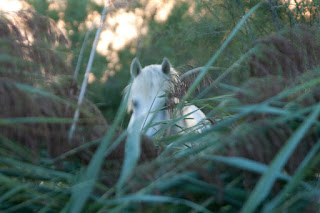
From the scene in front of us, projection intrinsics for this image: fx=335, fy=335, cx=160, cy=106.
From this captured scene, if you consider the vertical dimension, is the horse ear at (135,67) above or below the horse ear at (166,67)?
above

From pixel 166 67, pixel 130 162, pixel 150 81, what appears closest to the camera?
pixel 130 162

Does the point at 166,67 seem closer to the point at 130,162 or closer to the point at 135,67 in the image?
the point at 135,67

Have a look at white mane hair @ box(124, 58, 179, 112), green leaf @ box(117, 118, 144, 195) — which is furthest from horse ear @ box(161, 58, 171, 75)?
green leaf @ box(117, 118, 144, 195)

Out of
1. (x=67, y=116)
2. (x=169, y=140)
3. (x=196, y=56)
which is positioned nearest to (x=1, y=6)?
(x=67, y=116)

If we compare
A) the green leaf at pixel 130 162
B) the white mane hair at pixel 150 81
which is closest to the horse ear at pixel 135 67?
the white mane hair at pixel 150 81

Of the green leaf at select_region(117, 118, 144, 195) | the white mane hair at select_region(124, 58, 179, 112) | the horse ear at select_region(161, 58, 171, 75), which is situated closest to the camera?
the green leaf at select_region(117, 118, 144, 195)

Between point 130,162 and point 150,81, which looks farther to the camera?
point 150,81

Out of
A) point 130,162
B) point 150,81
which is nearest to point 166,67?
point 150,81

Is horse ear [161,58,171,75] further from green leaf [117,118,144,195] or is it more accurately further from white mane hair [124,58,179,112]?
green leaf [117,118,144,195]

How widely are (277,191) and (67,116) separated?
22.9 inches

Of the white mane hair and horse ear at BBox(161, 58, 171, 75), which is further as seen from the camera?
horse ear at BBox(161, 58, 171, 75)

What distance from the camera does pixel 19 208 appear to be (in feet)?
2.68

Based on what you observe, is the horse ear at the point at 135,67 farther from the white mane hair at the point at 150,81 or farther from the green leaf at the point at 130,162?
the green leaf at the point at 130,162

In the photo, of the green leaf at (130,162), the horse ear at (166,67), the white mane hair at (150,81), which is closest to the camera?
the green leaf at (130,162)
